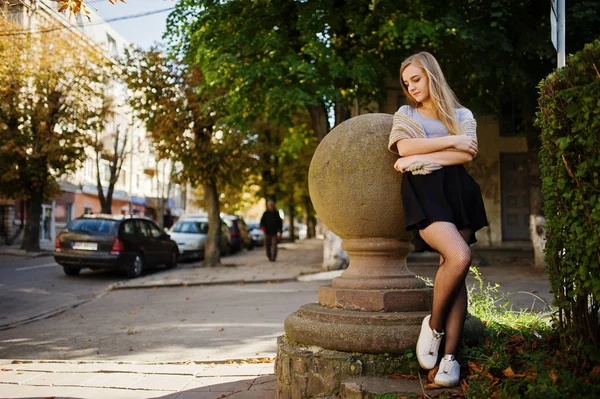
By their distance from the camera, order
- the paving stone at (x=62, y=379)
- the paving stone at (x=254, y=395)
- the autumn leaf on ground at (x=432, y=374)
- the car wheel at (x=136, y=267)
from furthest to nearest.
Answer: the car wheel at (x=136, y=267)
the paving stone at (x=62, y=379)
the paving stone at (x=254, y=395)
the autumn leaf on ground at (x=432, y=374)

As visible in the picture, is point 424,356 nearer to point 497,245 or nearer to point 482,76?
point 482,76

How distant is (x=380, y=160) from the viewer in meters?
4.52

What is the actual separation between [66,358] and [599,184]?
19.0 feet

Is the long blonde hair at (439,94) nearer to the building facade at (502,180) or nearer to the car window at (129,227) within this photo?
the car window at (129,227)

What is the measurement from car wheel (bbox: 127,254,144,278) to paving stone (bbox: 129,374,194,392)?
1185 cm

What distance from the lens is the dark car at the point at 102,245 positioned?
16.3 meters

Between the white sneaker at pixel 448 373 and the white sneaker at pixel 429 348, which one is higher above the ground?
the white sneaker at pixel 429 348

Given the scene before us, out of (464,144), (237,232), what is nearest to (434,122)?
(464,144)

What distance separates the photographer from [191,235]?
79.9 ft

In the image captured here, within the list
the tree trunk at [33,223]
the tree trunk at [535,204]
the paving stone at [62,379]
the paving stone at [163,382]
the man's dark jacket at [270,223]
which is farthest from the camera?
the tree trunk at [33,223]

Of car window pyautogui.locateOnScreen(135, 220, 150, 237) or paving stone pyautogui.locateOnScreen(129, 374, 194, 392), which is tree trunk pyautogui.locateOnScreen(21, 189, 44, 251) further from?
paving stone pyautogui.locateOnScreen(129, 374, 194, 392)

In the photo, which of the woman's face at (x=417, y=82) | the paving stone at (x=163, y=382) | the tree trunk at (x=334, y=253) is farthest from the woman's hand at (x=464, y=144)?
the tree trunk at (x=334, y=253)

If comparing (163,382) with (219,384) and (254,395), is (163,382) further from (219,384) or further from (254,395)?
(254,395)

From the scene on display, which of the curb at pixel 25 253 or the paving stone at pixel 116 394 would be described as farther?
the curb at pixel 25 253
